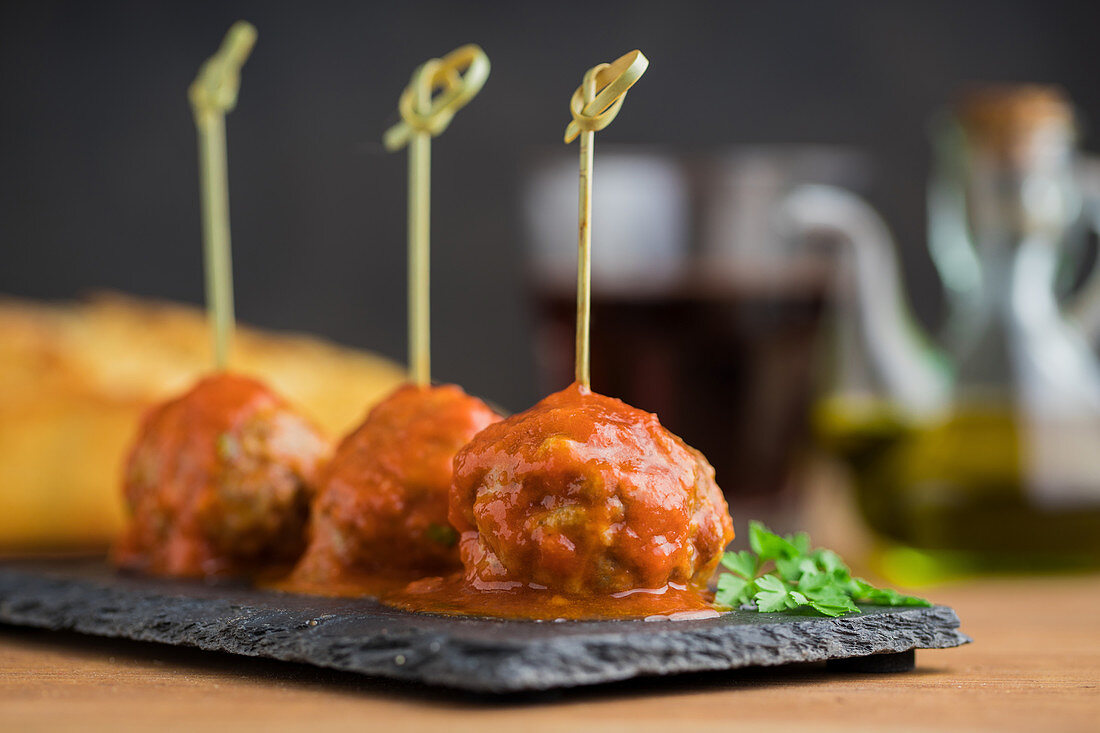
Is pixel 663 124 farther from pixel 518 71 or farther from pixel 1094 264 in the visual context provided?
pixel 1094 264

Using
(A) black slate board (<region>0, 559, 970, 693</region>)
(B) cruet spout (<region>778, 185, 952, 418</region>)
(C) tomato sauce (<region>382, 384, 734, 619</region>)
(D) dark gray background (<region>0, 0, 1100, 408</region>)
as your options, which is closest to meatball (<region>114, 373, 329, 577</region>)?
(A) black slate board (<region>0, 559, 970, 693</region>)

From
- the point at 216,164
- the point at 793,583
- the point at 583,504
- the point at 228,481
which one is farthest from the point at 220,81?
the point at 793,583

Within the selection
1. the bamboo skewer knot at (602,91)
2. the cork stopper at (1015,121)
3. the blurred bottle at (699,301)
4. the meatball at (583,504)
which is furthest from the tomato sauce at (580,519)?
the blurred bottle at (699,301)

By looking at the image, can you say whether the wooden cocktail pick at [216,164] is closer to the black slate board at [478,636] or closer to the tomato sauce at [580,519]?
the black slate board at [478,636]

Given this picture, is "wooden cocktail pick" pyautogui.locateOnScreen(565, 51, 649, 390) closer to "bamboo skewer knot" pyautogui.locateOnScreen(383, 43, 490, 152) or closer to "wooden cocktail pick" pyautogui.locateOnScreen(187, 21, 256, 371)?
"bamboo skewer knot" pyautogui.locateOnScreen(383, 43, 490, 152)

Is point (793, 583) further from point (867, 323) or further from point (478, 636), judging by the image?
point (867, 323)
